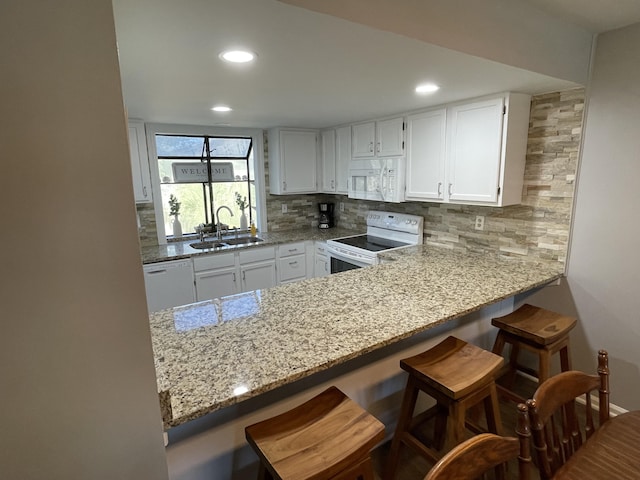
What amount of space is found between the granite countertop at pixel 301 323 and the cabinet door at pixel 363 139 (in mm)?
1395

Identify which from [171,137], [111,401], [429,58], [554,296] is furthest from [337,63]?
[171,137]

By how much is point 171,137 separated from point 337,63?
8.66 feet

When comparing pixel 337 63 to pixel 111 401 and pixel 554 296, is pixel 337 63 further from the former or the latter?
pixel 554 296

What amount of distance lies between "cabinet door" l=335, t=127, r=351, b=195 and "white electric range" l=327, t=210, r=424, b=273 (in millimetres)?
446

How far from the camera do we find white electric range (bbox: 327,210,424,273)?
3.21 metres

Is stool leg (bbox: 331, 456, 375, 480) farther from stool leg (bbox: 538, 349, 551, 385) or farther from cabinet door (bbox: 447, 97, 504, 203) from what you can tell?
cabinet door (bbox: 447, 97, 504, 203)

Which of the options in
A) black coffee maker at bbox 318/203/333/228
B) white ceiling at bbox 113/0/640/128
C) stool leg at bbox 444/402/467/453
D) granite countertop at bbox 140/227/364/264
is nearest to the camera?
white ceiling at bbox 113/0/640/128

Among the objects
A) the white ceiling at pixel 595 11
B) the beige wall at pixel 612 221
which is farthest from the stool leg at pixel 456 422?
the white ceiling at pixel 595 11

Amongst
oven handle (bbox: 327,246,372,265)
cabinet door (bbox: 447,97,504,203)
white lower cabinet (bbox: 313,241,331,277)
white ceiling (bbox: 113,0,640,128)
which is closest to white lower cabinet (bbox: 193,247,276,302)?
white lower cabinet (bbox: 313,241,331,277)

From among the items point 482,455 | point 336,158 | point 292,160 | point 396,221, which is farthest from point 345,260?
point 482,455

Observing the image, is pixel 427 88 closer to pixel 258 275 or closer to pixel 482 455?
pixel 482 455

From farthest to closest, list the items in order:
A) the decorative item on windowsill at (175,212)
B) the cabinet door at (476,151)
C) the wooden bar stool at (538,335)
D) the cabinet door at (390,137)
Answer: the decorative item on windowsill at (175,212)
the cabinet door at (390,137)
the cabinet door at (476,151)
the wooden bar stool at (538,335)

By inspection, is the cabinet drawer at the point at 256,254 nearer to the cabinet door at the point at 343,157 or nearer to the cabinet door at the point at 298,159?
the cabinet door at the point at 298,159

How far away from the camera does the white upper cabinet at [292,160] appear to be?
12.6ft
